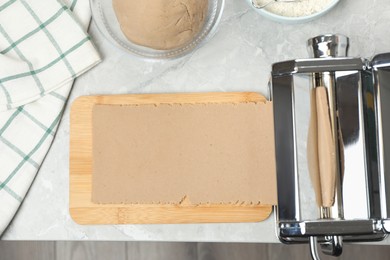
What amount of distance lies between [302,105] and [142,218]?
254 millimetres

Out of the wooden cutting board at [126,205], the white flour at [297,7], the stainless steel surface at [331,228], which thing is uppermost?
the white flour at [297,7]

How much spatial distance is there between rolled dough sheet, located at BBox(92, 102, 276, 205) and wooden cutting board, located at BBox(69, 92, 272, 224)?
0.03ft

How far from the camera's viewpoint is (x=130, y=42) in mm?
678

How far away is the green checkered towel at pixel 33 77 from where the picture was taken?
2.28 feet

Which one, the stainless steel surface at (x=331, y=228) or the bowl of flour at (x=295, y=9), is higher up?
the bowl of flour at (x=295, y=9)

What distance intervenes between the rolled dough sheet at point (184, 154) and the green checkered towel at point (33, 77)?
0.21 feet

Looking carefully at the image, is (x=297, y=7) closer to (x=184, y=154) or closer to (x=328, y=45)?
(x=328, y=45)

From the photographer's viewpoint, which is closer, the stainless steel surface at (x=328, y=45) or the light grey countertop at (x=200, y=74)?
the stainless steel surface at (x=328, y=45)

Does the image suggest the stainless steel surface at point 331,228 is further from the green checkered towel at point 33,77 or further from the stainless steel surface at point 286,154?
the green checkered towel at point 33,77

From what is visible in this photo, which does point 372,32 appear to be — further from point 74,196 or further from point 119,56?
point 74,196

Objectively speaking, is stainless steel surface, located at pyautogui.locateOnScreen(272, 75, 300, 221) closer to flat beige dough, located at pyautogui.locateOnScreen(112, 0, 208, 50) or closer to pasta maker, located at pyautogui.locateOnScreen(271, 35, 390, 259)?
pasta maker, located at pyautogui.locateOnScreen(271, 35, 390, 259)

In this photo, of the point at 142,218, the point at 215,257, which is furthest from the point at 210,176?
the point at 215,257

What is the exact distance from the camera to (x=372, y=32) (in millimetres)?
691

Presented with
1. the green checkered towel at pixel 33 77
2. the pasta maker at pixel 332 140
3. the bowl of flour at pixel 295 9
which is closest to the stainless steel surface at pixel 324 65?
the pasta maker at pixel 332 140
